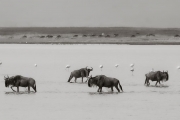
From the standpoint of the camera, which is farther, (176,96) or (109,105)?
(176,96)

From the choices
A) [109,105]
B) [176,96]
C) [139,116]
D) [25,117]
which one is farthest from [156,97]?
[25,117]

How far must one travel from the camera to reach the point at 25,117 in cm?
1872

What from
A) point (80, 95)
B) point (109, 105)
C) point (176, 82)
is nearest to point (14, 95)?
point (80, 95)

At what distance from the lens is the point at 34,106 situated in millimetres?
20953

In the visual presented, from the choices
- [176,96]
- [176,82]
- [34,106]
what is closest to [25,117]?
[34,106]

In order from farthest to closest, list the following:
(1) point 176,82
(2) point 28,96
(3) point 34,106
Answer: (1) point 176,82, (2) point 28,96, (3) point 34,106

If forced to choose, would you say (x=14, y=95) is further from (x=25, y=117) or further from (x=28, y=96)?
(x=25, y=117)

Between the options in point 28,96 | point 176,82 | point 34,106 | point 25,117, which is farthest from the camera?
point 176,82

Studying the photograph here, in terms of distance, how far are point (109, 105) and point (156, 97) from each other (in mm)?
2720

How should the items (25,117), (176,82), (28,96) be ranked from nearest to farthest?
(25,117) → (28,96) → (176,82)

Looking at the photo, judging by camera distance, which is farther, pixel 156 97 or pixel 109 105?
pixel 156 97

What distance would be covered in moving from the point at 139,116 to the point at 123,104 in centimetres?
255

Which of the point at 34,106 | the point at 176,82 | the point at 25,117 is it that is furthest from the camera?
the point at 176,82

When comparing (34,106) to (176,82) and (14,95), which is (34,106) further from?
(176,82)
